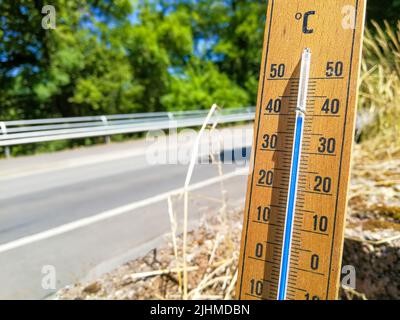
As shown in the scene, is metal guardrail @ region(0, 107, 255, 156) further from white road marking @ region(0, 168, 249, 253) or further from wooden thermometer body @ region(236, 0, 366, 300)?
wooden thermometer body @ region(236, 0, 366, 300)

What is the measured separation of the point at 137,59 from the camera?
19203 millimetres

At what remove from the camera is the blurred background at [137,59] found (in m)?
3.78

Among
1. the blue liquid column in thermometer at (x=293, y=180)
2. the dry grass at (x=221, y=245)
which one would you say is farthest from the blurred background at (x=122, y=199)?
the blue liquid column in thermometer at (x=293, y=180)

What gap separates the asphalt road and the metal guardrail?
0.79m

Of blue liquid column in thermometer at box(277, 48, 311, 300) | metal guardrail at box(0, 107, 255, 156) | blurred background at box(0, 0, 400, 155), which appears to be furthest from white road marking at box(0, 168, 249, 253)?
blurred background at box(0, 0, 400, 155)

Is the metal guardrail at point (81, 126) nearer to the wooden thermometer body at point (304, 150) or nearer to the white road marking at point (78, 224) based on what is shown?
the white road marking at point (78, 224)

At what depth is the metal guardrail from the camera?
8.01 m

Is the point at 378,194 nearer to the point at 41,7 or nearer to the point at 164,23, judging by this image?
the point at 41,7

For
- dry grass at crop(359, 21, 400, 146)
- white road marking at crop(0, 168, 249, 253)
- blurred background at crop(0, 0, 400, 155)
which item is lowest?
white road marking at crop(0, 168, 249, 253)

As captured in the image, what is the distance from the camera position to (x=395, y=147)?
8.79 ft

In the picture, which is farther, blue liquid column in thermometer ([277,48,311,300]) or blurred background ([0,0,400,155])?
blurred background ([0,0,400,155])

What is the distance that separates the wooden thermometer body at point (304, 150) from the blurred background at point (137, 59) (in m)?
1.91

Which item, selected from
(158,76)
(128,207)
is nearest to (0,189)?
(128,207)
